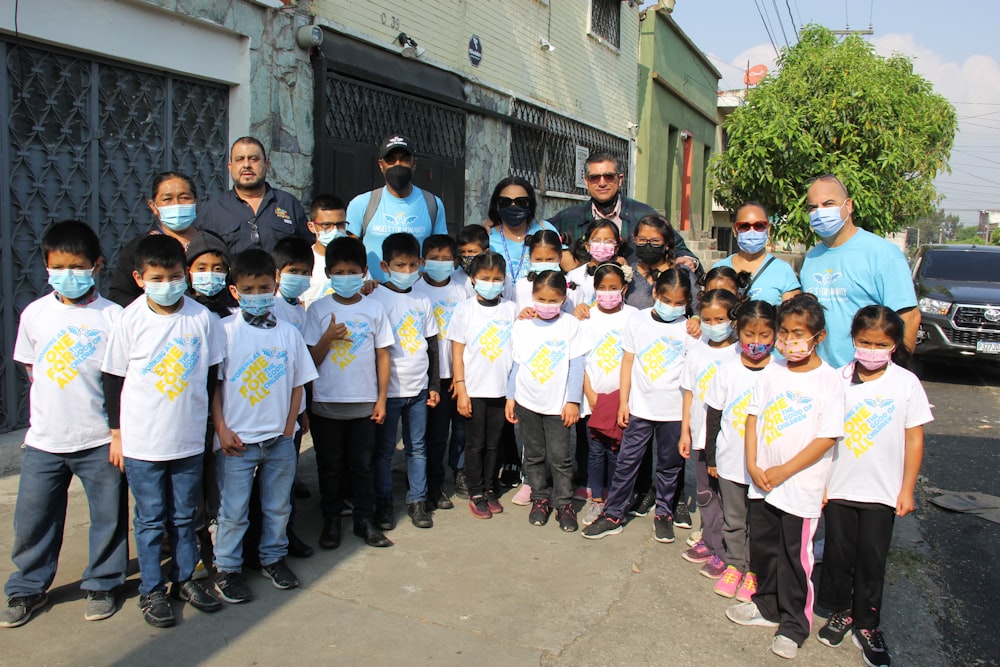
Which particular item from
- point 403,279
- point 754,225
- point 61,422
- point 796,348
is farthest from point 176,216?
point 754,225

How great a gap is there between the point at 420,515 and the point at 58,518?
1853 millimetres

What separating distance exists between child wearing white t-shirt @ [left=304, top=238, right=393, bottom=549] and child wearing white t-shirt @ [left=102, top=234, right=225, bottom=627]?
771 mm

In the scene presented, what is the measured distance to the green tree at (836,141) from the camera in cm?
1093

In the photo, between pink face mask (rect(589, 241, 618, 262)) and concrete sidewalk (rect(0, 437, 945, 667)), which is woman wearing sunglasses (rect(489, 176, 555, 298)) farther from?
concrete sidewalk (rect(0, 437, 945, 667))

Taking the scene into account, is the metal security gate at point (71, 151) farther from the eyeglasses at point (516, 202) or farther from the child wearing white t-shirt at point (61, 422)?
the eyeglasses at point (516, 202)

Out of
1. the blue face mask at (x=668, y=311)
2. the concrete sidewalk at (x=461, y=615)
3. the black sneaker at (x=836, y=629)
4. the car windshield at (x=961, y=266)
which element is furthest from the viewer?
the car windshield at (x=961, y=266)

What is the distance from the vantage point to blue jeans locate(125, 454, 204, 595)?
10.8ft

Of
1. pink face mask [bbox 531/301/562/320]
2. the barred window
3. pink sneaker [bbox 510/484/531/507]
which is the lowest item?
pink sneaker [bbox 510/484/531/507]

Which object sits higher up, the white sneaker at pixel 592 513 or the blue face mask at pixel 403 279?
the blue face mask at pixel 403 279

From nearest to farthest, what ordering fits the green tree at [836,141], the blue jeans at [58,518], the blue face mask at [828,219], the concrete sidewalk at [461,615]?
the concrete sidewalk at [461,615] < the blue jeans at [58,518] < the blue face mask at [828,219] < the green tree at [836,141]

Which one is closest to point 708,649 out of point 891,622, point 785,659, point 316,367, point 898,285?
point 785,659

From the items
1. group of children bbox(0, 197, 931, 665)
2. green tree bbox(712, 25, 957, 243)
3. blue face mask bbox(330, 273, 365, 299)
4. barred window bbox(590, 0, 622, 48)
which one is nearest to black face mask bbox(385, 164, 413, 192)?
group of children bbox(0, 197, 931, 665)

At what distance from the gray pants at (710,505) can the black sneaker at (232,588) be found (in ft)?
7.41

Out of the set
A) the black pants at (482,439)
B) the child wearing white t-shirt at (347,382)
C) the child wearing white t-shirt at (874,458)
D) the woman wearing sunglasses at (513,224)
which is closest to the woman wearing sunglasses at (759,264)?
the child wearing white t-shirt at (874,458)
